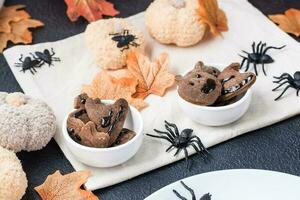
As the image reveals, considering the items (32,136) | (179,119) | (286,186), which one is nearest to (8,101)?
(32,136)

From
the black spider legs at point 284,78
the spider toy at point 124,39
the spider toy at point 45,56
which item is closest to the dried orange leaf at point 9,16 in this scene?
the spider toy at point 45,56

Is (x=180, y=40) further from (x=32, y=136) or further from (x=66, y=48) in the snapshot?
(x=32, y=136)

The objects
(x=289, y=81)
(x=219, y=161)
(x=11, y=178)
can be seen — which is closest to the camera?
(x=11, y=178)

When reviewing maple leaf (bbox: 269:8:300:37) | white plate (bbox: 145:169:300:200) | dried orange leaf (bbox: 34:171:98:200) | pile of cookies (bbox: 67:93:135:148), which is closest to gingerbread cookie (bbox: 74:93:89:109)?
pile of cookies (bbox: 67:93:135:148)

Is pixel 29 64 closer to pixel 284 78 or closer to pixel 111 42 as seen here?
pixel 111 42

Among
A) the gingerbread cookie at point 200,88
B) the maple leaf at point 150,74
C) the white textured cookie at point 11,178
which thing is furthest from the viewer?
the maple leaf at point 150,74

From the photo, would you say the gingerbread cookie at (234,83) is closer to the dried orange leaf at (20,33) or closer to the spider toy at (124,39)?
the spider toy at (124,39)

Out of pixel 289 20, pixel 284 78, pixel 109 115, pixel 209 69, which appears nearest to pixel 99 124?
pixel 109 115

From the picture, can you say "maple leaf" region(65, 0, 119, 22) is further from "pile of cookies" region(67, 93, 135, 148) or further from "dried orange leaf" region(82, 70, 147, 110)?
"pile of cookies" region(67, 93, 135, 148)
